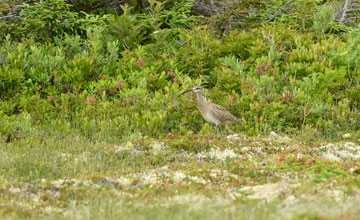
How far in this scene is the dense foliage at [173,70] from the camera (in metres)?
13.2

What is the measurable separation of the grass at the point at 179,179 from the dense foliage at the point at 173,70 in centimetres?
130

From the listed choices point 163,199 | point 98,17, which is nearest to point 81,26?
point 98,17

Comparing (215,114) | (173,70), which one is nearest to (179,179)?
(215,114)

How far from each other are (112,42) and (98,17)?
1441mm

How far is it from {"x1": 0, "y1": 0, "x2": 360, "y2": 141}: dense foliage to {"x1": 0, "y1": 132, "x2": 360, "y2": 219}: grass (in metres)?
1.30

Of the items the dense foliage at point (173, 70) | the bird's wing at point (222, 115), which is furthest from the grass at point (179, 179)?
the dense foliage at point (173, 70)

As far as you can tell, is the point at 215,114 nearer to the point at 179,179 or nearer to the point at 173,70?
the point at 179,179

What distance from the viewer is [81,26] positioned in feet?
58.2

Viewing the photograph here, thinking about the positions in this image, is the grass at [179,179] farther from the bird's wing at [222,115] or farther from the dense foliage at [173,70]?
the dense foliage at [173,70]

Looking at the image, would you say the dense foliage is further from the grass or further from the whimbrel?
the grass

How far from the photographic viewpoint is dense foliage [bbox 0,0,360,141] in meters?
13.2

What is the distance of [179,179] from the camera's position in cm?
844

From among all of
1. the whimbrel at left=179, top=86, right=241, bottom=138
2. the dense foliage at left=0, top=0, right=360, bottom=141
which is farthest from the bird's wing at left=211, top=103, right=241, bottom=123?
the dense foliage at left=0, top=0, right=360, bottom=141

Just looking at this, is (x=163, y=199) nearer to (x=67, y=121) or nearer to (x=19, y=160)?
(x=19, y=160)
